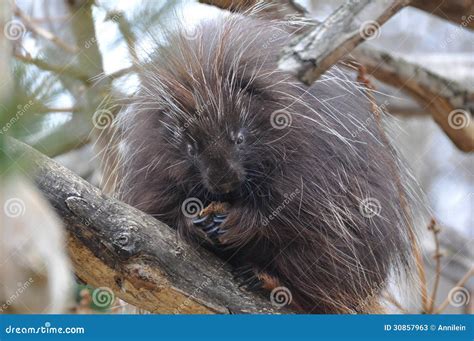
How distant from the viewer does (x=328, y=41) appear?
4.35 ft

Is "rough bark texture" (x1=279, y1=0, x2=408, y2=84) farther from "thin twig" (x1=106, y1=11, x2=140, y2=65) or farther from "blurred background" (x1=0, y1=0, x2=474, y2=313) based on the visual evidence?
"thin twig" (x1=106, y1=11, x2=140, y2=65)

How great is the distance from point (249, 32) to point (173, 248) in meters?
0.94

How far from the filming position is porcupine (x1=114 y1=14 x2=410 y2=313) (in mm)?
2318

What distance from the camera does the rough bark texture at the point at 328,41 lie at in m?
1.28

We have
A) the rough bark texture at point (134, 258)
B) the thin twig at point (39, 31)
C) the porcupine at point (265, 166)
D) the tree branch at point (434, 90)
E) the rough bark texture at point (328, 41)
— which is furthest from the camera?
the tree branch at point (434, 90)

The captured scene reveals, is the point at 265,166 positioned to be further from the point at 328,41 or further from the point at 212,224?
the point at 328,41

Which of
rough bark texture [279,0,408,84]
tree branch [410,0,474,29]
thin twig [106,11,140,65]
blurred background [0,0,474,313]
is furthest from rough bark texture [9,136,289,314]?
tree branch [410,0,474,29]

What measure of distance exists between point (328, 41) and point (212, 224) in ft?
4.02

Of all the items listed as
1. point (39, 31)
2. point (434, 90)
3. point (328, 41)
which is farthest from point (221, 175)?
point (434, 90)

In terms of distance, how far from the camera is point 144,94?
103 inches

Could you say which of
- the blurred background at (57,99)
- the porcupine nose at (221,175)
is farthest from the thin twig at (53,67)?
the porcupine nose at (221,175)

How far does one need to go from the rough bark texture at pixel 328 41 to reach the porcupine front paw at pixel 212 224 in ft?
3.58

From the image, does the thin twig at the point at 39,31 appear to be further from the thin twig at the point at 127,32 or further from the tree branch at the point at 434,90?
the tree branch at the point at 434,90

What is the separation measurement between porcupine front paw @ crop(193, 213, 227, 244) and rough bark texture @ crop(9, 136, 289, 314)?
8 cm
